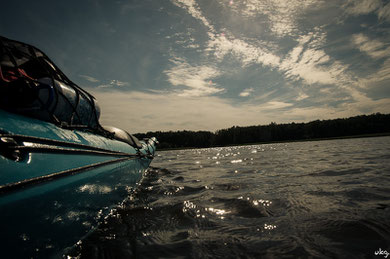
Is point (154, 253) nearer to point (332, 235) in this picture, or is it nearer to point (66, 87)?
point (332, 235)

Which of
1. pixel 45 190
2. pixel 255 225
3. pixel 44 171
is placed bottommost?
pixel 255 225

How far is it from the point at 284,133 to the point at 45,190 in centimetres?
8895

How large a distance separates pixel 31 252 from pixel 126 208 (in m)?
1.94

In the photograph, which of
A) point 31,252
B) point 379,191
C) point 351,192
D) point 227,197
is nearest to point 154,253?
point 31,252

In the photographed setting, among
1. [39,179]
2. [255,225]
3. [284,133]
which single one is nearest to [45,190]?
[39,179]

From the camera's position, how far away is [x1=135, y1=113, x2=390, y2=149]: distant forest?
6894 cm

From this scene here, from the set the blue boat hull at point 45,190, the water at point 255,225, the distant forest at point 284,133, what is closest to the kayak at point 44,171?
the blue boat hull at point 45,190

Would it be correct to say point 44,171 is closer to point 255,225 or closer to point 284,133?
point 255,225

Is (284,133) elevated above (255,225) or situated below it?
above

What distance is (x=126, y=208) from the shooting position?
10.4 feet

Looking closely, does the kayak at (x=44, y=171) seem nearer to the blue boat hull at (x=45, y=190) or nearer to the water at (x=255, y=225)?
the blue boat hull at (x=45, y=190)

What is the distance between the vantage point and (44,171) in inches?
61.0

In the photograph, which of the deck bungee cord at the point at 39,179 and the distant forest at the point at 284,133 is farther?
the distant forest at the point at 284,133

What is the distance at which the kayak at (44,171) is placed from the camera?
1.25 meters
